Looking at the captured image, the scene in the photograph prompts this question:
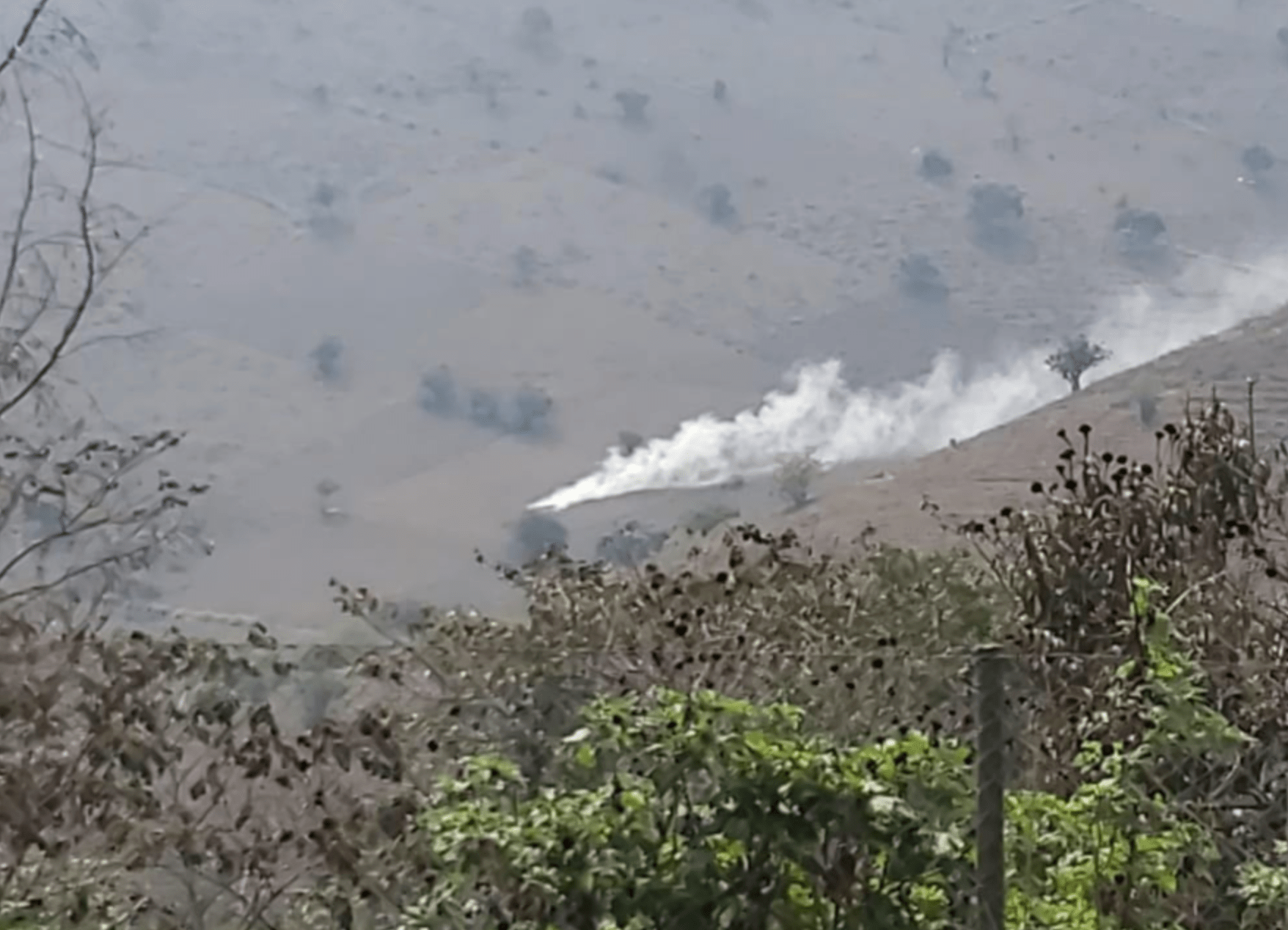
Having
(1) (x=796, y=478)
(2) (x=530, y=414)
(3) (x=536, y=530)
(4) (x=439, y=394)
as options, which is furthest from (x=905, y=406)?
(3) (x=536, y=530)

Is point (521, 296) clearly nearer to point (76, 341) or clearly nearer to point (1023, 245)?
point (1023, 245)

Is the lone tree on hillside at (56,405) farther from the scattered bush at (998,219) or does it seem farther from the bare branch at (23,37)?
the scattered bush at (998,219)

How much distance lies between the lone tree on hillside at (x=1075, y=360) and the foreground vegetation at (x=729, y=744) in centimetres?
1836

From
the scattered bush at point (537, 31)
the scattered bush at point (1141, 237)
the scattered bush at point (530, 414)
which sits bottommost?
the scattered bush at point (530, 414)

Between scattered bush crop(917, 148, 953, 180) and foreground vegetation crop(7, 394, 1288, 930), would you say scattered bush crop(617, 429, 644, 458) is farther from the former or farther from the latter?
foreground vegetation crop(7, 394, 1288, 930)

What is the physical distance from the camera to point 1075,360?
78.9 feet

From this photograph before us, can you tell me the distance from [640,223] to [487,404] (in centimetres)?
749

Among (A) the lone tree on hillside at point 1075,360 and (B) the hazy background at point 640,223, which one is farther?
(A) the lone tree on hillside at point 1075,360

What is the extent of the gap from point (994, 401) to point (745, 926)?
23.6 m

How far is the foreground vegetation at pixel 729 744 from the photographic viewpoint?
2602 mm

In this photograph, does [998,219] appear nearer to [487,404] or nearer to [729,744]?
[487,404]

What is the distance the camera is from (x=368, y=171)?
3008 centimetres

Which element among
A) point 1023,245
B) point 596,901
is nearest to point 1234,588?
point 596,901

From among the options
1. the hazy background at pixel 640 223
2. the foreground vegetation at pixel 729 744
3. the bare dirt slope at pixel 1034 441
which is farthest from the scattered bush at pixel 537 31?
the foreground vegetation at pixel 729 744
